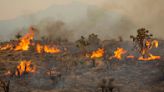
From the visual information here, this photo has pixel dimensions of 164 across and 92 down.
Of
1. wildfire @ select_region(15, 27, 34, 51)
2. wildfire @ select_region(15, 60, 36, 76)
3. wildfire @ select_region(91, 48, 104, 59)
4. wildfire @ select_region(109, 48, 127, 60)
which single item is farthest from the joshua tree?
wildfire @ select_region(15, 27, 34, 51)

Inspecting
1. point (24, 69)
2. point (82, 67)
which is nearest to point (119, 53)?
point (82, 67)

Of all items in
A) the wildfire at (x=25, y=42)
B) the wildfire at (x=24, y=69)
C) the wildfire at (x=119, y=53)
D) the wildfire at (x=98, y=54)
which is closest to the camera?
the wildfire at (x=24, y=69)

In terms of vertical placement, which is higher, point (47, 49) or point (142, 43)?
point (47, 49)

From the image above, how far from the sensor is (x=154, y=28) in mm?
170625

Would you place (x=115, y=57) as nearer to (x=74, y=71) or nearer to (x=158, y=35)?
(x=74, y=71)

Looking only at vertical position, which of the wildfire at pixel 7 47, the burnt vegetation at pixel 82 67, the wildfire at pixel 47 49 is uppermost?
Answer: the wildfire at pixel 7 47

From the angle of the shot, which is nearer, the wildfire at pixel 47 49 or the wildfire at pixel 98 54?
the wildfire at pixel 98 54

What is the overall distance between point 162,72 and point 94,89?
1814 cm

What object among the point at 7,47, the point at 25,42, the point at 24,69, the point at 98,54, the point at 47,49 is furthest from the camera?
the point at 7,47

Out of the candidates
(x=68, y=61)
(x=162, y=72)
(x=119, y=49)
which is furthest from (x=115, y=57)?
(x=162, y=72)

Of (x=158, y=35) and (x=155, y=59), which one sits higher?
Result: (x=158, y=35)

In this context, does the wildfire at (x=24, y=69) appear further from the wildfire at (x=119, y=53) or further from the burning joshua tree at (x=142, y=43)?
the burning joshua tree at (x=142, y=43)

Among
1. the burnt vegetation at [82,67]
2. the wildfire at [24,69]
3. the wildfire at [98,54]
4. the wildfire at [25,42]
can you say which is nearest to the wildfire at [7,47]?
the burnt vegetation at [82,67]

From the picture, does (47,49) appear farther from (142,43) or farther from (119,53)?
(142,43)
